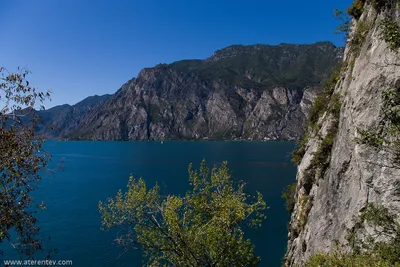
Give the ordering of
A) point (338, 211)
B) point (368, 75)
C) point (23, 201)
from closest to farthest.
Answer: point (23, 201), point (368, 75), point (338, 211)

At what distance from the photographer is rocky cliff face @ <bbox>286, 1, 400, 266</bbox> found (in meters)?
14.7

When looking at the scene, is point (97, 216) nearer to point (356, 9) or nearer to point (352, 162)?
point (352, 162)

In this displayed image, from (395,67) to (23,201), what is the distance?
60.6 ft

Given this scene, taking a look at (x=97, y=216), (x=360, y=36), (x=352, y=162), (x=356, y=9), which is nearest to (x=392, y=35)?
(x=352, y=162)

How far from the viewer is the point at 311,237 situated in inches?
823

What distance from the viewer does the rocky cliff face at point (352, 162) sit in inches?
577

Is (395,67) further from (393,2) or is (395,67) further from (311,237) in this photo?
(311,237)

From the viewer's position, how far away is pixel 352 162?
17578mm

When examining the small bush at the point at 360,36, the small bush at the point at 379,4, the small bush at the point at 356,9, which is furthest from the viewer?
the small bush at the point at 356,9

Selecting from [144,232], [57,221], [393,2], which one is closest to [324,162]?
[393,2]

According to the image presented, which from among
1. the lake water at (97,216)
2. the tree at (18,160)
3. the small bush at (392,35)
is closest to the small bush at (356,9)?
the lake water at (97,216)

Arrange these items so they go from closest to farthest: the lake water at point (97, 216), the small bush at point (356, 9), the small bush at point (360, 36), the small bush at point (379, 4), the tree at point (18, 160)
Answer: the tree at point (18, 160)
the small bush at point (379, 4)
the small bush at point (360, 36)
the small bush at point (356, 9)
the lake water at point (97, 216)

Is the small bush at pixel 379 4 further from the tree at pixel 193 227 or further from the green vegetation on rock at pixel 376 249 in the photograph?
the tree at pixel 193 227

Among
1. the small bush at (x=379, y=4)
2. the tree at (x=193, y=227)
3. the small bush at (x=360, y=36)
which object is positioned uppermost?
the small bush at (x=379, y=4)
